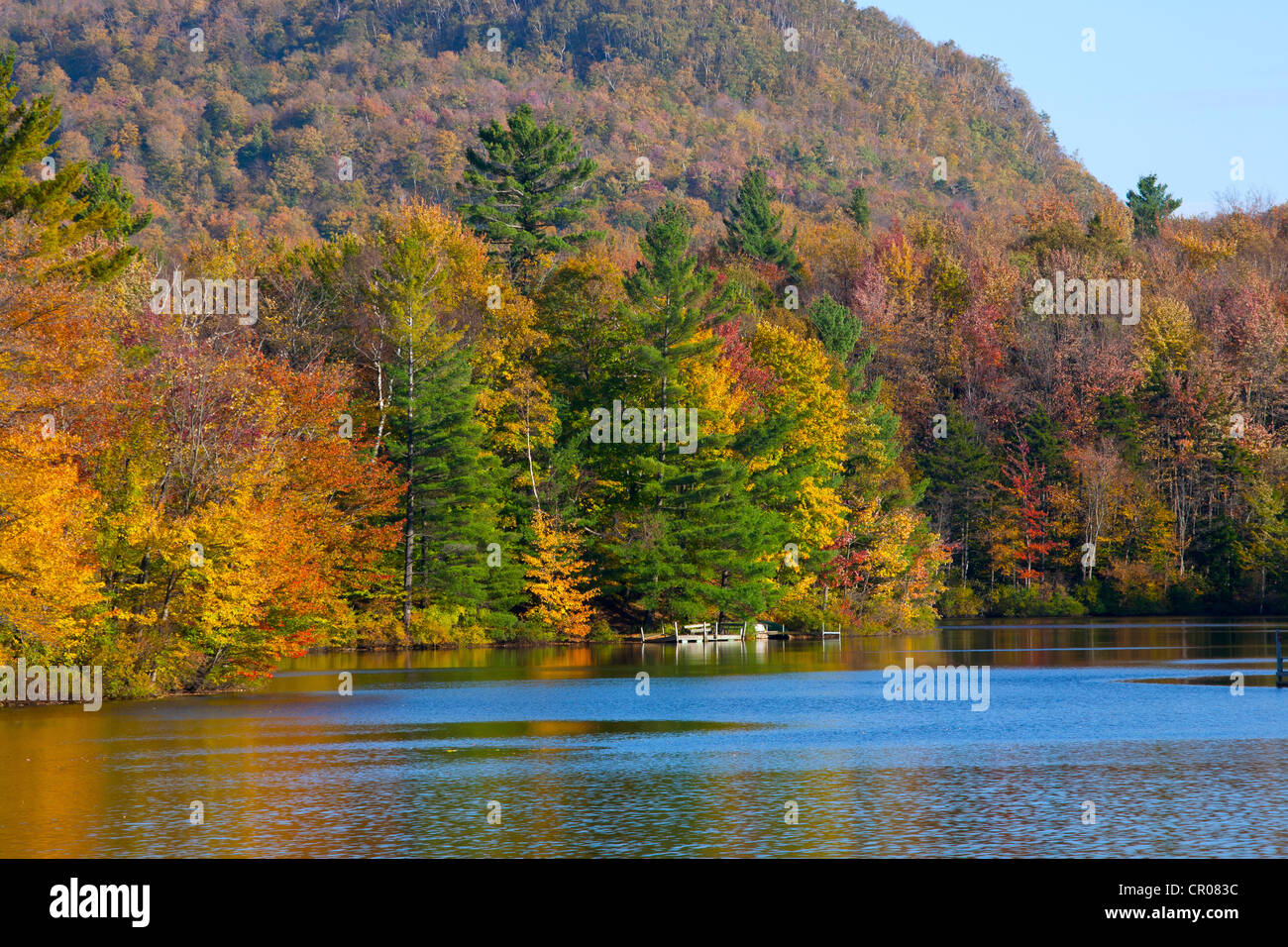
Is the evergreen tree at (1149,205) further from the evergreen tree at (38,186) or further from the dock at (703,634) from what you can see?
the evergreen tree at (38,186)

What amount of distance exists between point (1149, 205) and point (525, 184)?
67.3 metres

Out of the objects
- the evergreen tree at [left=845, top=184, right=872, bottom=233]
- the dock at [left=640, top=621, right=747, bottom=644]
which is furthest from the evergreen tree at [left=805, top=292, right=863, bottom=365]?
the evergreen tree at [left=845, top=184, right=872, bottom=233]

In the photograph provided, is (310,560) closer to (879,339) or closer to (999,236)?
(879,339)

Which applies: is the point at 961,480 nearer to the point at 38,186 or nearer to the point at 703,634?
the point at 703,634

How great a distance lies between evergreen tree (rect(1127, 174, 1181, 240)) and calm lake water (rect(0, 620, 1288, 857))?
87922 mm

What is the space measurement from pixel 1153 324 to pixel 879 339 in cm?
1927

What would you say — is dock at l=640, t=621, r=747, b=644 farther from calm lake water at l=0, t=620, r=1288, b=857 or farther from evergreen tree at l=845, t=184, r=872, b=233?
evergreen tree at l=845, t=184, r=872, b=233

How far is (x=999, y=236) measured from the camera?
12062 centimetres

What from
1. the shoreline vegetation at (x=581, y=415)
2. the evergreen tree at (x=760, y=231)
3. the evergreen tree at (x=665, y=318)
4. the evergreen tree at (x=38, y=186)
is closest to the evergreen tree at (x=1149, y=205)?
the shoreline vegetation at (x=581, y=415)

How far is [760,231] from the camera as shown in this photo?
11588 cm

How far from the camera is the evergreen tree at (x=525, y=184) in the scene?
3644 inches
